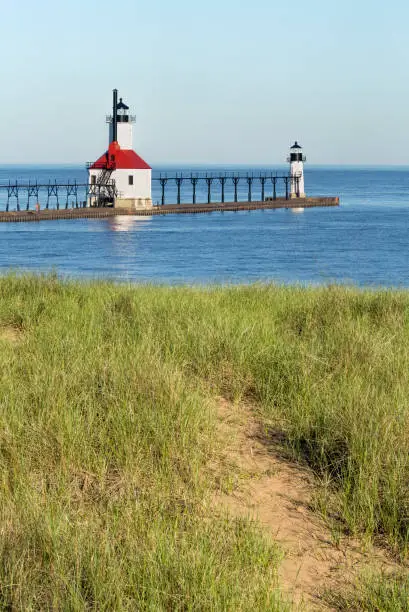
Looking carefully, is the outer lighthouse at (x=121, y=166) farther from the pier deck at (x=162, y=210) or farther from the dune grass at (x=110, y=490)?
the dune grass at (x=110, y=490)

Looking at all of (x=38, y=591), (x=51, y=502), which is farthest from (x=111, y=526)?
(x=38, y=591)

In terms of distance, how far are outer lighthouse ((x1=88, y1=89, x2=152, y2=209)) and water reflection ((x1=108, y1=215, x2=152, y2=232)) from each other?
168 centimetres

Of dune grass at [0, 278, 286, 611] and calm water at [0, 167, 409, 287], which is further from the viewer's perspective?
calm water at [0, 167, 409, 287]

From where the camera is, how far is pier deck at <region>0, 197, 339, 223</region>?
277 ft

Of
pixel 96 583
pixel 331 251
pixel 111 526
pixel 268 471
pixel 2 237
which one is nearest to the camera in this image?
pixel 96 583

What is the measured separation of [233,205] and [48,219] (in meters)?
26.9

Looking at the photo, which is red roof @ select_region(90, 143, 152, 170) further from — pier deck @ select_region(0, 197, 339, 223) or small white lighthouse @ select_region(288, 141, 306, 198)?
small white lighthouse @ select_region(288, 141, 306, 198)

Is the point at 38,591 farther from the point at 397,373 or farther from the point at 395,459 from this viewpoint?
the point at 397,373

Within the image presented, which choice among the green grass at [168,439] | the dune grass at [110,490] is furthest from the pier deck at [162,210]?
the dune grass at [110,490]

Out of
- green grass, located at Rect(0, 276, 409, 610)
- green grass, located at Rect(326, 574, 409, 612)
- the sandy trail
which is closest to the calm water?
green grass, located at Rect(0, 276, 409, 610)

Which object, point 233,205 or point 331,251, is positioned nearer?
point 331,251

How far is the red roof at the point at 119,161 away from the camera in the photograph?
82.4 meters

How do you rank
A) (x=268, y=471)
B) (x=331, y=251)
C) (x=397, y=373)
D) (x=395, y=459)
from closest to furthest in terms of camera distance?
(x=395, y=459) → (x=268, y=471) → (x=397, y=373) → (x=331, y=251)

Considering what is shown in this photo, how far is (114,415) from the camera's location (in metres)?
6.43
